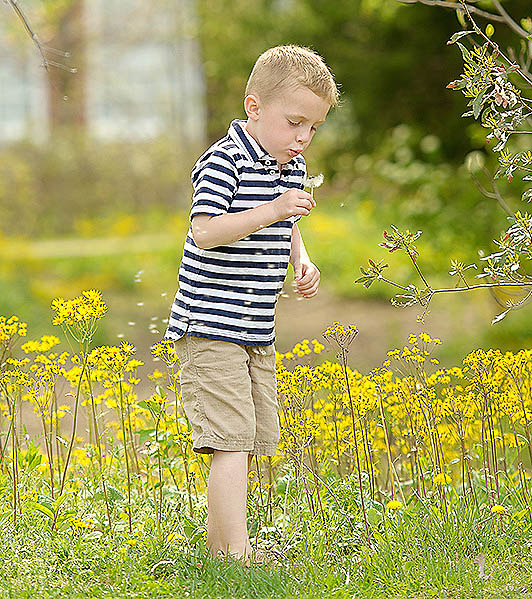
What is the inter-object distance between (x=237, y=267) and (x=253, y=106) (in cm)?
46

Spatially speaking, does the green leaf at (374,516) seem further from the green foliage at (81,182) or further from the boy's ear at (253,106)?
the green foliage at (81,182)

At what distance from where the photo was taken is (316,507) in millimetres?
2930

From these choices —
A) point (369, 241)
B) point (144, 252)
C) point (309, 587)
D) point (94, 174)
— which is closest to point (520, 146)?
point (309, 587)

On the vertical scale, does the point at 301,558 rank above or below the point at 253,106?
below

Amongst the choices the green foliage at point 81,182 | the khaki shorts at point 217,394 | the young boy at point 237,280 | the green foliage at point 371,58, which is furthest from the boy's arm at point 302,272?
the green foliage at point 81,182

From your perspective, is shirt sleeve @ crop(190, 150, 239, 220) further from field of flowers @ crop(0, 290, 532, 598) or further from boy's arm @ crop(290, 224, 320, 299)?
field of flowers @ crop(0, 290, 532, 598)

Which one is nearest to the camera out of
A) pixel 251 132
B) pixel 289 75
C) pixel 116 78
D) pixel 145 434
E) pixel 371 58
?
pixel 289 75

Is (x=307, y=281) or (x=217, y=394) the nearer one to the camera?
(x=217, y=394)

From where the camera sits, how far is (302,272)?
110 inches

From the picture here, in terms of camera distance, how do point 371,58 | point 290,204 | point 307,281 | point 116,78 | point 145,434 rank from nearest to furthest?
1. point 290,204
2. point 307,281
3. point 145,434
4. point 371,58
5. point 116,78

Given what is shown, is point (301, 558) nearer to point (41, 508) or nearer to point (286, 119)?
point (41, 508)

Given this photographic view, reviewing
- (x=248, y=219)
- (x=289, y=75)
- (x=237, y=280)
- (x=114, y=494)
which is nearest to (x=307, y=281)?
(x=237, y=280)

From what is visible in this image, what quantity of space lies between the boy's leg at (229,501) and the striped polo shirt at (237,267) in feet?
1.09

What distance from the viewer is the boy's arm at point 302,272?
2734mm
